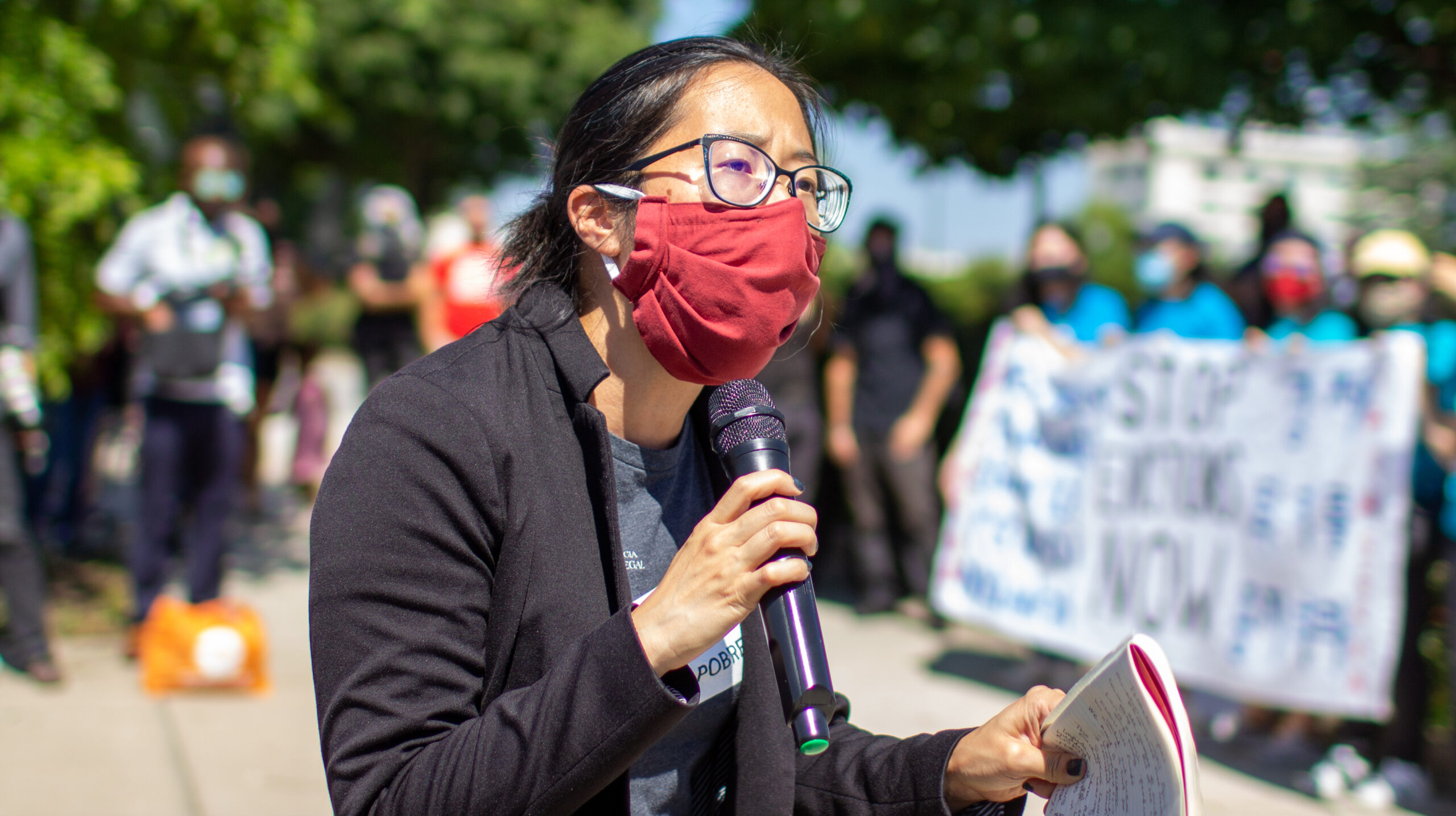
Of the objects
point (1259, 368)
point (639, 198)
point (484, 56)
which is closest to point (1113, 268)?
point (484, 56)

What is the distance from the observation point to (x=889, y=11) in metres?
7.89

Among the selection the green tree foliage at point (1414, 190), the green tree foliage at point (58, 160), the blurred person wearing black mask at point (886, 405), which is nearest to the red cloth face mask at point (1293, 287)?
the blurred person wearing black mask at point (886, 405)

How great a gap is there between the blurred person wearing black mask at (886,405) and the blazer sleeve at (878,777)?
494cm

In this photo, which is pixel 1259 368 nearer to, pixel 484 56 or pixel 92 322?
pixel 92 322

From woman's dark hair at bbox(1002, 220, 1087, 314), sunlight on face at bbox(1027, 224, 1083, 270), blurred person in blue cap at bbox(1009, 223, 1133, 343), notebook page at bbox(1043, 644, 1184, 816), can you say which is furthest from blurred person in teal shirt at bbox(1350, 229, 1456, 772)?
notebook page at bbox(1043, 644, 1184, 816)

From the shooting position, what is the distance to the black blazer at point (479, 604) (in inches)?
48.0

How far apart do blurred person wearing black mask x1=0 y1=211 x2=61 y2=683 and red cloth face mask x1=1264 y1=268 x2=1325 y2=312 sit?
4.86 meters

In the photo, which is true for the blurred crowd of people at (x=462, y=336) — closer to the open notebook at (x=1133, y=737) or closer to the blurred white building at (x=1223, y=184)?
the open notebook at (x=1133, y=737)

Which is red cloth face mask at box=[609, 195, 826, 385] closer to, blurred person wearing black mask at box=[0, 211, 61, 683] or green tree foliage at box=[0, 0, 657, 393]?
green tree foliage at box=[0, 0, 657, 393]

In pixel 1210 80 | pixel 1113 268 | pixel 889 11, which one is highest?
pixel 889 11

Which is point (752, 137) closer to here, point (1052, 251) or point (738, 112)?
point (738, 112)

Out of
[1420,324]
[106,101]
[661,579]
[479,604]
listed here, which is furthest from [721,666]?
[106,101]

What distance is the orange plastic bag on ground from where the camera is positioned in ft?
15.7

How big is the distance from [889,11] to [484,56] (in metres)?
19.0
